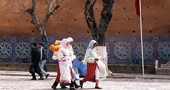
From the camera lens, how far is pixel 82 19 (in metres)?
21.6

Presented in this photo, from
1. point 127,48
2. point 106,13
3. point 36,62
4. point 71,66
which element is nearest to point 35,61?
point 36,62

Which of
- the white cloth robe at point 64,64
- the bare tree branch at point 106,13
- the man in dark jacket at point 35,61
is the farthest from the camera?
the bare tree branch at point 106,13

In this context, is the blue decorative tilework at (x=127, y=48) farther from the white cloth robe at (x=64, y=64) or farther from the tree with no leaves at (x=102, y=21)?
the white cloth robe at (x=64, y=64)

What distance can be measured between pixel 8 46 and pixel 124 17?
661 centimetres

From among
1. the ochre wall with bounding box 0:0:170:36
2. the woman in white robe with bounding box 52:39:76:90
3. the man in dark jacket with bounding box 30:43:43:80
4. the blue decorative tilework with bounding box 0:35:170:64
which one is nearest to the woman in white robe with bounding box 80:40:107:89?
the woman in white robe with bounding box 52:39:76:90

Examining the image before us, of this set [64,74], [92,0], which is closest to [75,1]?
[92,0]

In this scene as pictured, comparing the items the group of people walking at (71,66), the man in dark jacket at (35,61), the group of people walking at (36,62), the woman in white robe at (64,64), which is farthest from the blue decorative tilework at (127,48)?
the woman in white robe at (64,64)

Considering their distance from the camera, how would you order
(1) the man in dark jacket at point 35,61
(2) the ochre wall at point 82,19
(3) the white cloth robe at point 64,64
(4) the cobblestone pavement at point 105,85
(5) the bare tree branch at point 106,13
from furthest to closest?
(2) the ochre wall at point 82,19 → (5) the bare tree branch at point 106,13 → (1) the man in dark jacket at point 35,61 → (4) the cobblestone pavement at point 105,85 → (3) the white cloth robe at point 64,64

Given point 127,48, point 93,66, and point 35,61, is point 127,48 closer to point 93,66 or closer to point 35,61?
point 35,61

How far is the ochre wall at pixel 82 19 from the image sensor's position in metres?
20.6

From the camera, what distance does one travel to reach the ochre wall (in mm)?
20562

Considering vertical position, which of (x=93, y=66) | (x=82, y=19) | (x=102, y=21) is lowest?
(x=93, y=66)

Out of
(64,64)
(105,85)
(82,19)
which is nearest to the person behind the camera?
(64,64)

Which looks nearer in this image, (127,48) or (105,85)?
(105,85)
